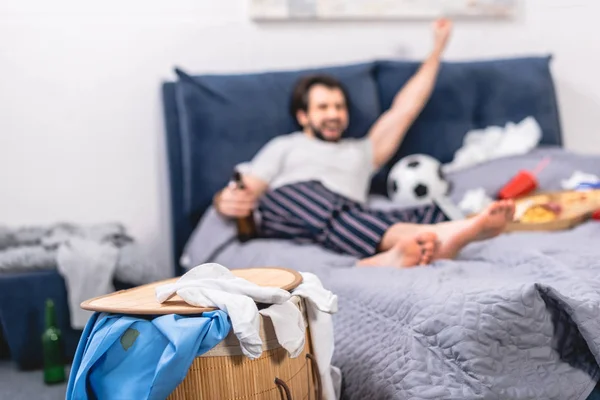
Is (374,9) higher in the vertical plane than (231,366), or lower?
higher

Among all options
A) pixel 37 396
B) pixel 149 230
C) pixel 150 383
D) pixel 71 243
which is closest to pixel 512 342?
pixel 150 383

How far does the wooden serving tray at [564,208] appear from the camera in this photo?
2152 millimetres

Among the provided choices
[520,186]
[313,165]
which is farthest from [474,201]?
[313,165]

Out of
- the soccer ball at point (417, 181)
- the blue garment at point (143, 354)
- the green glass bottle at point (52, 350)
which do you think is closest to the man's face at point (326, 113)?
the soccer ball at point (417, 181)

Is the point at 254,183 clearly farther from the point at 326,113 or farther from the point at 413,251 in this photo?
the point at 413,251

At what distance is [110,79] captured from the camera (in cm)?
288

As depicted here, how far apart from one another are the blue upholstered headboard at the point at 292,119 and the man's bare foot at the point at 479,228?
868 millimetres

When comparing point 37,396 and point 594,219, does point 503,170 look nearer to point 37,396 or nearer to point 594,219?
point 594,219

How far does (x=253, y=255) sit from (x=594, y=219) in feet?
3.15

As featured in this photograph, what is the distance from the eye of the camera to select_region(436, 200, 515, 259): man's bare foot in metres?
1.90

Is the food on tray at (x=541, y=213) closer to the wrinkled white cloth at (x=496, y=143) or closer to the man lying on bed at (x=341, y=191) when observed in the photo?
the man lying on bed at (x=341, y=191)

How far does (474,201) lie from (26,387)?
1.43m

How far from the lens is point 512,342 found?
1413mm

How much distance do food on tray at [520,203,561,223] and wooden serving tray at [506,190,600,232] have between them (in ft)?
0.03
